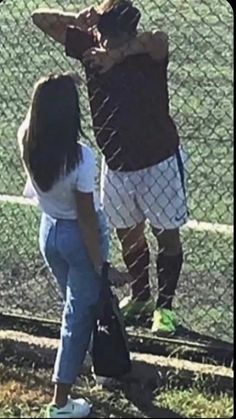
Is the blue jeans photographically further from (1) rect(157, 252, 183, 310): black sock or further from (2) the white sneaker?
(1) rect(157, 252, 183, 310): black sock

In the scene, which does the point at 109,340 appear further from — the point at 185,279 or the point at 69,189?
the point at 185,279

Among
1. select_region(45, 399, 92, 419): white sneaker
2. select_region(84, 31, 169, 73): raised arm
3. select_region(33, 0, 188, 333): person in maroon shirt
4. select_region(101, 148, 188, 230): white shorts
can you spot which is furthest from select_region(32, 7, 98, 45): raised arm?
select_region(45, 399, 92, 419): white sneaker

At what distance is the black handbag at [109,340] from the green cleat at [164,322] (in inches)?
18.5

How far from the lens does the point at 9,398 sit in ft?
17.7

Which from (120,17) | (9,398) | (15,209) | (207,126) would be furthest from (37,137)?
(207,126)

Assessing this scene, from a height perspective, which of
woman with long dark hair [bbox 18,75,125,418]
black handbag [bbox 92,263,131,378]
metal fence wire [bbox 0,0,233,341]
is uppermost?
woman with long dark hair [bbox 18,75,125,418]

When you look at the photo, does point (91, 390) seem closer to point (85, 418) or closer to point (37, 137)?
point (85, 418)

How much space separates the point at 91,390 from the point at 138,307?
24.5 inches

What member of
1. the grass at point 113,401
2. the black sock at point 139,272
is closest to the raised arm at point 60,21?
the black sock at point 139,272

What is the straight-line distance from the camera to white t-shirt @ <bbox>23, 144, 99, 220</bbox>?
16.0ft

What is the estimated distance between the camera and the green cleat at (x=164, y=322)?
18.7 feet

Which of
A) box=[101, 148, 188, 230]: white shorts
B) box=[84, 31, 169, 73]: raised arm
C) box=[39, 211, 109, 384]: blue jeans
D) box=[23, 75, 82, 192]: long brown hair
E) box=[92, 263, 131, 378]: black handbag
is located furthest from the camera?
box=[101, 148, 188, 230]: white shorts

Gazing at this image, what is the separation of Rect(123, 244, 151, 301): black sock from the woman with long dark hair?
0.79 meters

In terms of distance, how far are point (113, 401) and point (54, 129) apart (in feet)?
4.04
